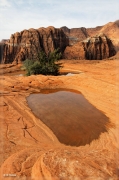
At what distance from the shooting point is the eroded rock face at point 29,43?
136ft

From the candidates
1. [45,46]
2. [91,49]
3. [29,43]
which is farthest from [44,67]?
[91,49]

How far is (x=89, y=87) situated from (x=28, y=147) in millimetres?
10003

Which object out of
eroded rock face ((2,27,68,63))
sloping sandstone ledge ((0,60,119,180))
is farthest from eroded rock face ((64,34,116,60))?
sloping sandstone ledge ((0,60,119,180))

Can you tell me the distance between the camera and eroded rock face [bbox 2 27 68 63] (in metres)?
41.3

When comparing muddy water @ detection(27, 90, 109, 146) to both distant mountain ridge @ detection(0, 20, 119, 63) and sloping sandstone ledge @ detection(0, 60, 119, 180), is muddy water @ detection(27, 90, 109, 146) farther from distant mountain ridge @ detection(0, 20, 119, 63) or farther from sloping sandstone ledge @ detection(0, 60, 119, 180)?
distant mountain ridge @ detection(0, 20, 119, 63)

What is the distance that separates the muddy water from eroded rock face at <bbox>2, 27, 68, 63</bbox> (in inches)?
1125

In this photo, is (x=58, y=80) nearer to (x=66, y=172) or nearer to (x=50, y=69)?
(x=50, y=69)

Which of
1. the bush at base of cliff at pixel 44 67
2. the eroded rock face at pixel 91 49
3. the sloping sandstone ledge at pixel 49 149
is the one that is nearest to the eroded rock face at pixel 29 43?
the eroded rock face at pixel 91 49

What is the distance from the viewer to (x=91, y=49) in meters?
42.8

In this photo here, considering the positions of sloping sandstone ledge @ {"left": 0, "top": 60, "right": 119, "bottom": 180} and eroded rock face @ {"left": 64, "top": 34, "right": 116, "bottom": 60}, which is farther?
eroded rock face @ {"left": 64, "top": 34, "right": 116, "bottom": 60}

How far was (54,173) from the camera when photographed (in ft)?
14.5

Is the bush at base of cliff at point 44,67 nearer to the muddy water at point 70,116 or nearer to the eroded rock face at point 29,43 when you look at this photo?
the muddy water at point 70,116

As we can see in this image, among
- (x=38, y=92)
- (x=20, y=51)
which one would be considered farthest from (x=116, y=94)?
(x=20, y=51)

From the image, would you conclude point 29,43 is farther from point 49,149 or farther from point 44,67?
point 49,149
